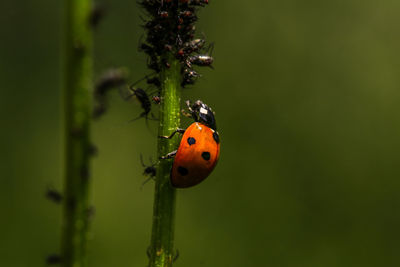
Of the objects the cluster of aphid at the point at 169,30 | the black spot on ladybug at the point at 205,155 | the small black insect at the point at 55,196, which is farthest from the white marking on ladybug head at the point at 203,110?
the small black insect at the point at 55,196

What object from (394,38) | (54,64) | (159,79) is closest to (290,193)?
(394,38)

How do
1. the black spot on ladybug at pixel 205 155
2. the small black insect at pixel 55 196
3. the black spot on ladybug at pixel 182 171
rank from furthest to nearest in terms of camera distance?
the black spot on ladybug at pixel 205 155 → the black spot on ladybug at pixel 182 171 → the small black insect at pixel 55 196

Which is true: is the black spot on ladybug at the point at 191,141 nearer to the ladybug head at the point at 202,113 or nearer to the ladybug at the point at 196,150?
the ladybug at the point at 196,150

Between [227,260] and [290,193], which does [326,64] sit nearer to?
[290,193]

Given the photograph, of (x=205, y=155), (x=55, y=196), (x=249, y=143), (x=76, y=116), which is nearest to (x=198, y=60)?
(x=205, y=155)

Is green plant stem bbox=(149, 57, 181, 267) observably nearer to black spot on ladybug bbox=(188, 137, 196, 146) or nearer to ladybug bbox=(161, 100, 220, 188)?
ladybug bbox=(161, 100, 220, 188)

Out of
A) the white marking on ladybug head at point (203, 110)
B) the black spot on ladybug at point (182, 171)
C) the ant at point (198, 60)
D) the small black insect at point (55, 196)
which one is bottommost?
the small black insect at point (55, 196)

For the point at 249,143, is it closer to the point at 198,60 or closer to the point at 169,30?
the point at 198,60
